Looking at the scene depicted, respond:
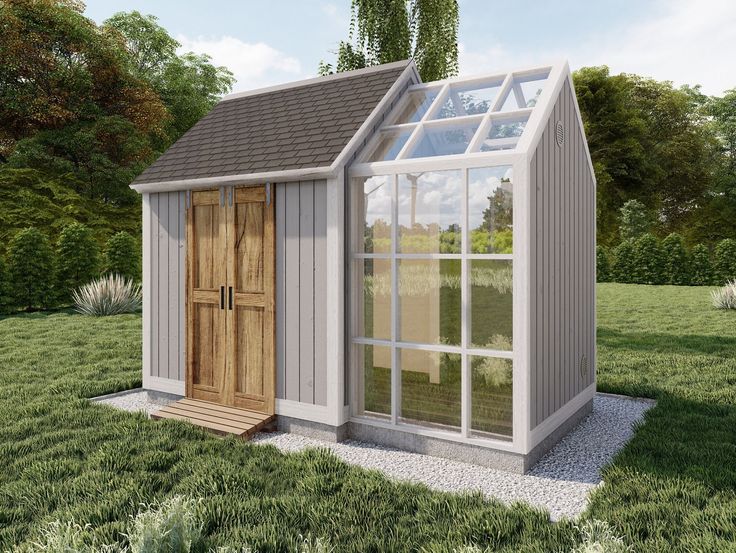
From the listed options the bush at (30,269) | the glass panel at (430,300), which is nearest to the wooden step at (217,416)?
the glass panel at (430,300)

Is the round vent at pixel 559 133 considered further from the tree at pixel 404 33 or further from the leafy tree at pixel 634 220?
the leafy tree at pixel 634 220

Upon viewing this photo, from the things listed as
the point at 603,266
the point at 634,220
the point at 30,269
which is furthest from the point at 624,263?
the point at 30,269

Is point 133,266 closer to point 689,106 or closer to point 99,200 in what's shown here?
point 99,200

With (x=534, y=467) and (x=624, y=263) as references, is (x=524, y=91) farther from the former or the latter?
(x=624, y=263)

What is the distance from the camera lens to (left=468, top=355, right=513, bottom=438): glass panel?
4.48 metres

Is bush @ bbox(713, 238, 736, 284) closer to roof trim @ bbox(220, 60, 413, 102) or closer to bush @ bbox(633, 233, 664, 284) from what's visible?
bush @ bbox(633, 233, 664, 284)

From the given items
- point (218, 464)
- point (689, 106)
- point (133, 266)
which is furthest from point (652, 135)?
point (218, 464)

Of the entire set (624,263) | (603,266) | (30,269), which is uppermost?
(624,263)

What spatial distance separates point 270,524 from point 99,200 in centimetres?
2160

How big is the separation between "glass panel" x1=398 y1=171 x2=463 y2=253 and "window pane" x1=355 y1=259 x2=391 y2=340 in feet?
0.98

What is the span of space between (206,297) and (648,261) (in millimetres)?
20286

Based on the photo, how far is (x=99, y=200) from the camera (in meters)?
21.8

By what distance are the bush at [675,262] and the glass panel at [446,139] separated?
1920cm

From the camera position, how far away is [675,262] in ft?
69.3
